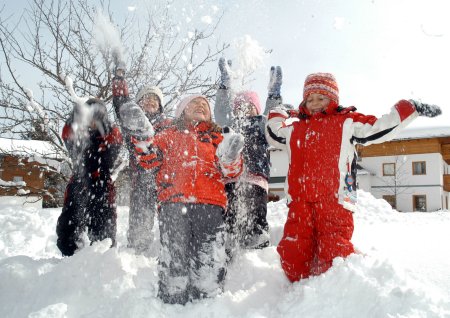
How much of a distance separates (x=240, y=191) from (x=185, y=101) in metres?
1.10

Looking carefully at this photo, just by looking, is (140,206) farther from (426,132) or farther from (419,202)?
(426,132)

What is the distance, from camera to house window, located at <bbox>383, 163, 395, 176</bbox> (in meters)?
29.0

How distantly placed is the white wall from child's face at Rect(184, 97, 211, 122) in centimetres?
2856

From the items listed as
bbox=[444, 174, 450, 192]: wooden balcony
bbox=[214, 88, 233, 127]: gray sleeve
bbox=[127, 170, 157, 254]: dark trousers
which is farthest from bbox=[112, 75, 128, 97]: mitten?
bbox=[444, 174, 450, 192]: wooden balcony

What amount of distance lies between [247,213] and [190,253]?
46.3 inches

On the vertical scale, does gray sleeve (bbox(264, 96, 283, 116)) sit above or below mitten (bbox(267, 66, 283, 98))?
below

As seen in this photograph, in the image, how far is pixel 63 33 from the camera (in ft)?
26.6

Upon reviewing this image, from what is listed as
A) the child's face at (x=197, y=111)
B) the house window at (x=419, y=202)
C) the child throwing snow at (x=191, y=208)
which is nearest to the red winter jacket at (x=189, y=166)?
the child throwing snow at (x=191, y=208)

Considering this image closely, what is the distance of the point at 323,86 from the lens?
9.67 ft

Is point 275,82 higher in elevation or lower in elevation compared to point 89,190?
higher

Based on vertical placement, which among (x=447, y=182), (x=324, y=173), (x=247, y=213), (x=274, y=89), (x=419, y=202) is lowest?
(x=419, y=202)

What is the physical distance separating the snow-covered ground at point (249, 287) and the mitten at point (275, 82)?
66.9 inches

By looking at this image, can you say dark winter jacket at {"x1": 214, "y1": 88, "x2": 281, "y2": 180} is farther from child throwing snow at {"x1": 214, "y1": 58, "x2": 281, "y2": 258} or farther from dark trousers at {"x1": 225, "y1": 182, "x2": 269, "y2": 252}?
dark trousers at {"x1": 225, "y1": 182, "x2": 269, "y2": 252}

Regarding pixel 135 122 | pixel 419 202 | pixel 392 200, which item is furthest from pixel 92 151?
pixel 419 202
